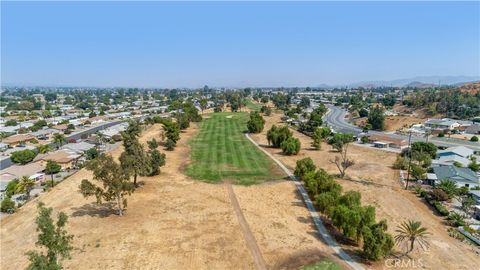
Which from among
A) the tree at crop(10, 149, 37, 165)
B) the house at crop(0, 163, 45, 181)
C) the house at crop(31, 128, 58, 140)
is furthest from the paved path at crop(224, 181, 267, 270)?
the house at crop(31, 128, 58, 140)

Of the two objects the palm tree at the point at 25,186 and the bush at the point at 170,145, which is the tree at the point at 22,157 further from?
the bush at the point at 170,145

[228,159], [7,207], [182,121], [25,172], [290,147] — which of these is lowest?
[25,172]

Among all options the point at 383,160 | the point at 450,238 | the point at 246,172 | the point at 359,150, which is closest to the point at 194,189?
the point at 246,172

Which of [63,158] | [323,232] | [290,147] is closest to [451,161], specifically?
[290,147]

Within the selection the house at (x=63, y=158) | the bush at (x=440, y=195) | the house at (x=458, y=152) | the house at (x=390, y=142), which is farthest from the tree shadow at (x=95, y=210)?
the house at (x=390, y=142)

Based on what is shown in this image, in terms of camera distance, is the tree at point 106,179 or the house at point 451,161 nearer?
the tree at point 106,179

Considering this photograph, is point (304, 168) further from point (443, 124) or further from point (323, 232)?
point (443, 124)
